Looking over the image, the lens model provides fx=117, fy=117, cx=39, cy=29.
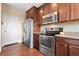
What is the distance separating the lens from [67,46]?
2193mm

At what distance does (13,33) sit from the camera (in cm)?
610

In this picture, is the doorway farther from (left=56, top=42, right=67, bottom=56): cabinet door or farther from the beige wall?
(left=56, top=42, right=67, bottom=56): cabinet door

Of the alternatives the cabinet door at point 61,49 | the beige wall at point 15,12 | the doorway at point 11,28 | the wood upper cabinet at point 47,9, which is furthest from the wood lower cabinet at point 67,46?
the beige wall at point 15,12

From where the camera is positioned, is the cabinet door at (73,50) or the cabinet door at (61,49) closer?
the cabinet door at (73,50)

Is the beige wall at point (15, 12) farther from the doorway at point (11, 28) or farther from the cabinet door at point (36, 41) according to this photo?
the cabinet door at point (36, 41)

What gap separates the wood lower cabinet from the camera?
1.93m

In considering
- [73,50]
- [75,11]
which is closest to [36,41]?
[75,11]

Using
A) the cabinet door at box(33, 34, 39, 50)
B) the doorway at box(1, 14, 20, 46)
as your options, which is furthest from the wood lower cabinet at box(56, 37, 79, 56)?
the doorway at box(1, 14, 20, 46)

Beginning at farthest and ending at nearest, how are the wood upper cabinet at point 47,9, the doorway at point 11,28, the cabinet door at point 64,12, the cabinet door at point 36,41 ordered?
the doorway at point 11,28 → the cabinet door at point 36,41 → the wood upper cabinet at point 47,9 → the cabinet door at point 64,12

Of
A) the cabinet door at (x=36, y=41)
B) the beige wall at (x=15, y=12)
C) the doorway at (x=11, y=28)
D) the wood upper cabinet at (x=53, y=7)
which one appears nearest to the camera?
the wood upper cabinet at (x=53, y=7)

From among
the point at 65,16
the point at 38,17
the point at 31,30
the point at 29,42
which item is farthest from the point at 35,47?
the point at 65,16

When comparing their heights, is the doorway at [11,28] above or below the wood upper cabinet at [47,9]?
below

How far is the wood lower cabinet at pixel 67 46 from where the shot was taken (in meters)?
1.93

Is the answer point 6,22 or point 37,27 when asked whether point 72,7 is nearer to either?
point 37,27
